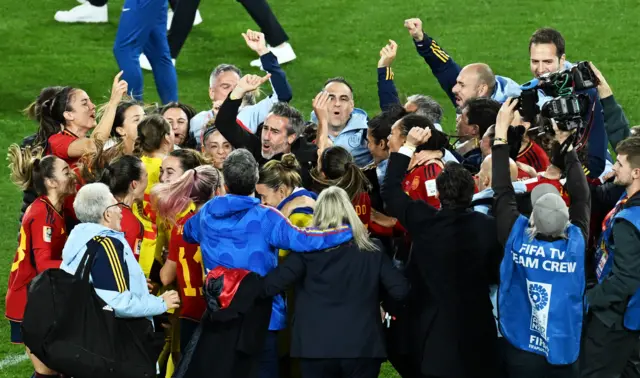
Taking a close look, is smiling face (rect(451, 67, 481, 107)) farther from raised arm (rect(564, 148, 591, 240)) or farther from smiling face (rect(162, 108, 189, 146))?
raised arm (rect(564, 148, 591, 240))

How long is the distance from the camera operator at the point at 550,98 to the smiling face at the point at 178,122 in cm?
242

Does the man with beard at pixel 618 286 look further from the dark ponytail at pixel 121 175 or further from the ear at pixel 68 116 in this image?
the ear at pixel 68 116

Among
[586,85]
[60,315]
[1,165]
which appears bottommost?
Result: [1,165]

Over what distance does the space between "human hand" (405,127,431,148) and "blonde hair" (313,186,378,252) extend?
Answer: 1.87 feet

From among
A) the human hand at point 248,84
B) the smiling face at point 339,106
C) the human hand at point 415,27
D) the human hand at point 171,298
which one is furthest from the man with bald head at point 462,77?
the human hand at point 171,298

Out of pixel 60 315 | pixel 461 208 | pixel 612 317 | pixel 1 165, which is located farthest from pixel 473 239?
pixel 1 165

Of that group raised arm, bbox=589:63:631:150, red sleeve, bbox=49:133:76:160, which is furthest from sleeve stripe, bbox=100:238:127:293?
raised arm, bbox=589:63:631:150

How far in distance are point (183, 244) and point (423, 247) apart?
138 centimetres

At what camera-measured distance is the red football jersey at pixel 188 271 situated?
670cm

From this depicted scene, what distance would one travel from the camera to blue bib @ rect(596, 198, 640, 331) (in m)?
6.08

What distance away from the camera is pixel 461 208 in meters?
6.13

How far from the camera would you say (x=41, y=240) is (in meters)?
6.81

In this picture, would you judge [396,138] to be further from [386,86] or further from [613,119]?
[386,86]

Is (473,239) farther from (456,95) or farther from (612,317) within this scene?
(456,95)
